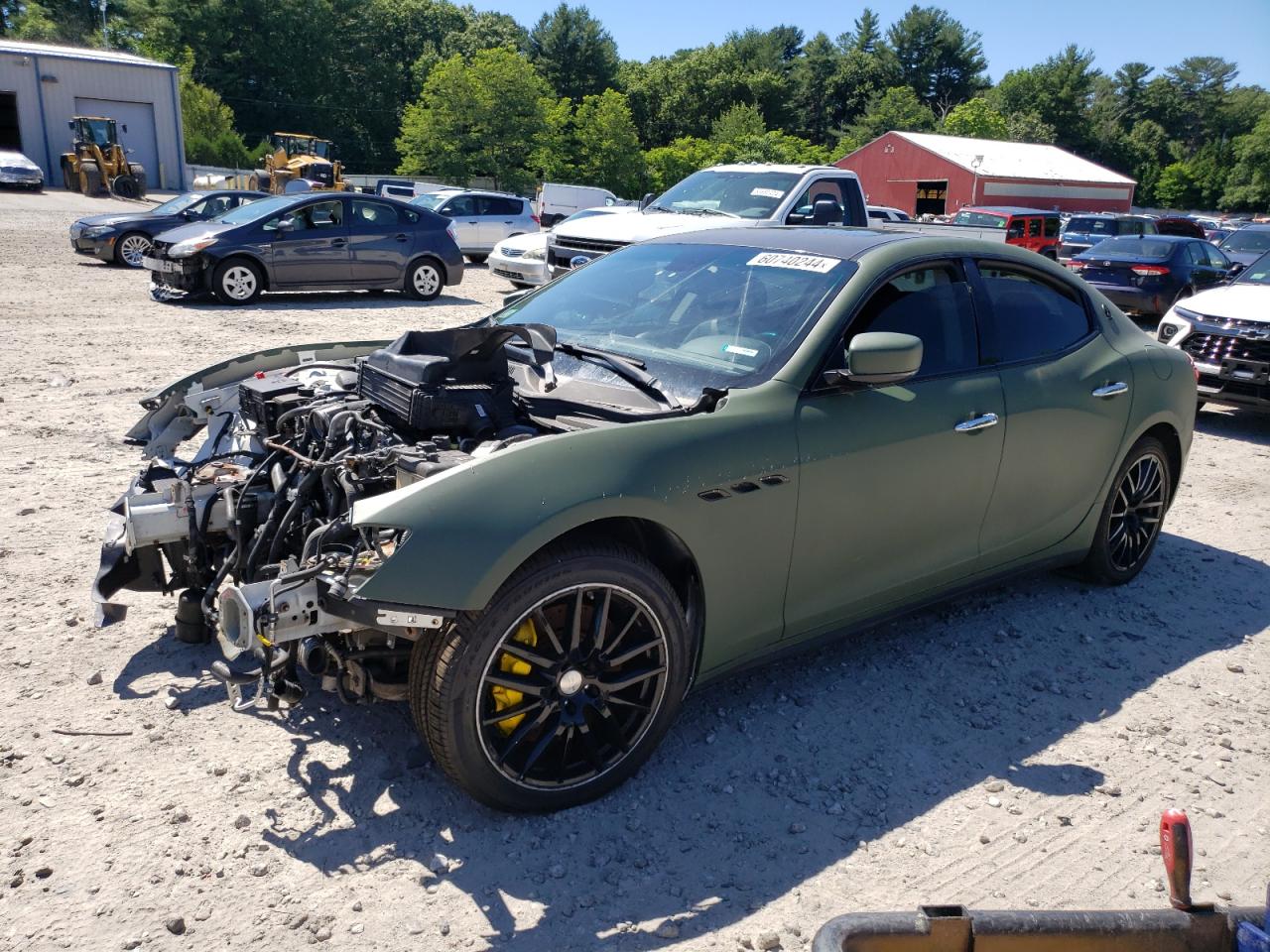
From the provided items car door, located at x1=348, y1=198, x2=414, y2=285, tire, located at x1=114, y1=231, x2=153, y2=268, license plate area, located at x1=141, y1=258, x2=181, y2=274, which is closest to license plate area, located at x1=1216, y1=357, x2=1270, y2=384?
car door, located at x1=348, y1=198, x2=414, y2=285

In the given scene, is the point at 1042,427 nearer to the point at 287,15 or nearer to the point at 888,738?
the point at 888,738

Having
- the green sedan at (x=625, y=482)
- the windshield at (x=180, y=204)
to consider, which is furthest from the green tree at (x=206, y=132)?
the green sedan at (x=625, y=482)

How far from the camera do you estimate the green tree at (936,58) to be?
98.7 meters

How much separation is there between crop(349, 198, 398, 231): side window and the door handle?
1213cm

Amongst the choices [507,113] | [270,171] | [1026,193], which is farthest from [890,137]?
[270,171]

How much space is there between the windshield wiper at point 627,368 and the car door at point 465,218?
59.9ft

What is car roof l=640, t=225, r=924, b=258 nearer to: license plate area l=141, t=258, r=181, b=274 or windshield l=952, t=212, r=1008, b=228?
license plate area l=141, t=258, r=181, b=274

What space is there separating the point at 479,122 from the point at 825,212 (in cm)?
3926

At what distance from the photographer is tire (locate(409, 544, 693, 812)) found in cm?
283

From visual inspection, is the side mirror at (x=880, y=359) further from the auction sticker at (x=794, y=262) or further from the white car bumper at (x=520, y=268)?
the white car bumper at (x=520, y=268)

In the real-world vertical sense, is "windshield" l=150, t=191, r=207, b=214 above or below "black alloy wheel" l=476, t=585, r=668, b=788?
above

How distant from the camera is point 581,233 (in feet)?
41.1

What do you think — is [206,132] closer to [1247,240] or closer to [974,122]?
[1247,240]

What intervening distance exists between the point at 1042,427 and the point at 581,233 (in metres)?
9.05
